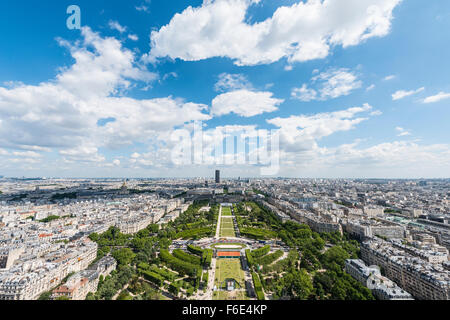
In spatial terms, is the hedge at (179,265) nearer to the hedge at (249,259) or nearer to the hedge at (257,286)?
the hedge at (249,259)

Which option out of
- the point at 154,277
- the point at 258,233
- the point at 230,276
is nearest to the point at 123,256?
the point at 154,277

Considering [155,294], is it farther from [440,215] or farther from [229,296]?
[440,215]

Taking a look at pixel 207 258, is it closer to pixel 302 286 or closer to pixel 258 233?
pixel 302 286

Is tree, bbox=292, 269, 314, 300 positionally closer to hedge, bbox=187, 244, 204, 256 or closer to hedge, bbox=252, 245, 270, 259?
hedge, bbox=252, 245, 270, 259

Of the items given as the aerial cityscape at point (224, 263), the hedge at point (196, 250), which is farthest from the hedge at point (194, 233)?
the hedge at point (196, 250)

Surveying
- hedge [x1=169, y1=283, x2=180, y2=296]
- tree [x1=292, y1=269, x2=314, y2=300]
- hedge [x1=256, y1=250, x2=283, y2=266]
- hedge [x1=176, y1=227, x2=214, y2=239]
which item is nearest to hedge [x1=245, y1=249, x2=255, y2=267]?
hedge [x1=256, y1=250, x2=283, y2=266]
